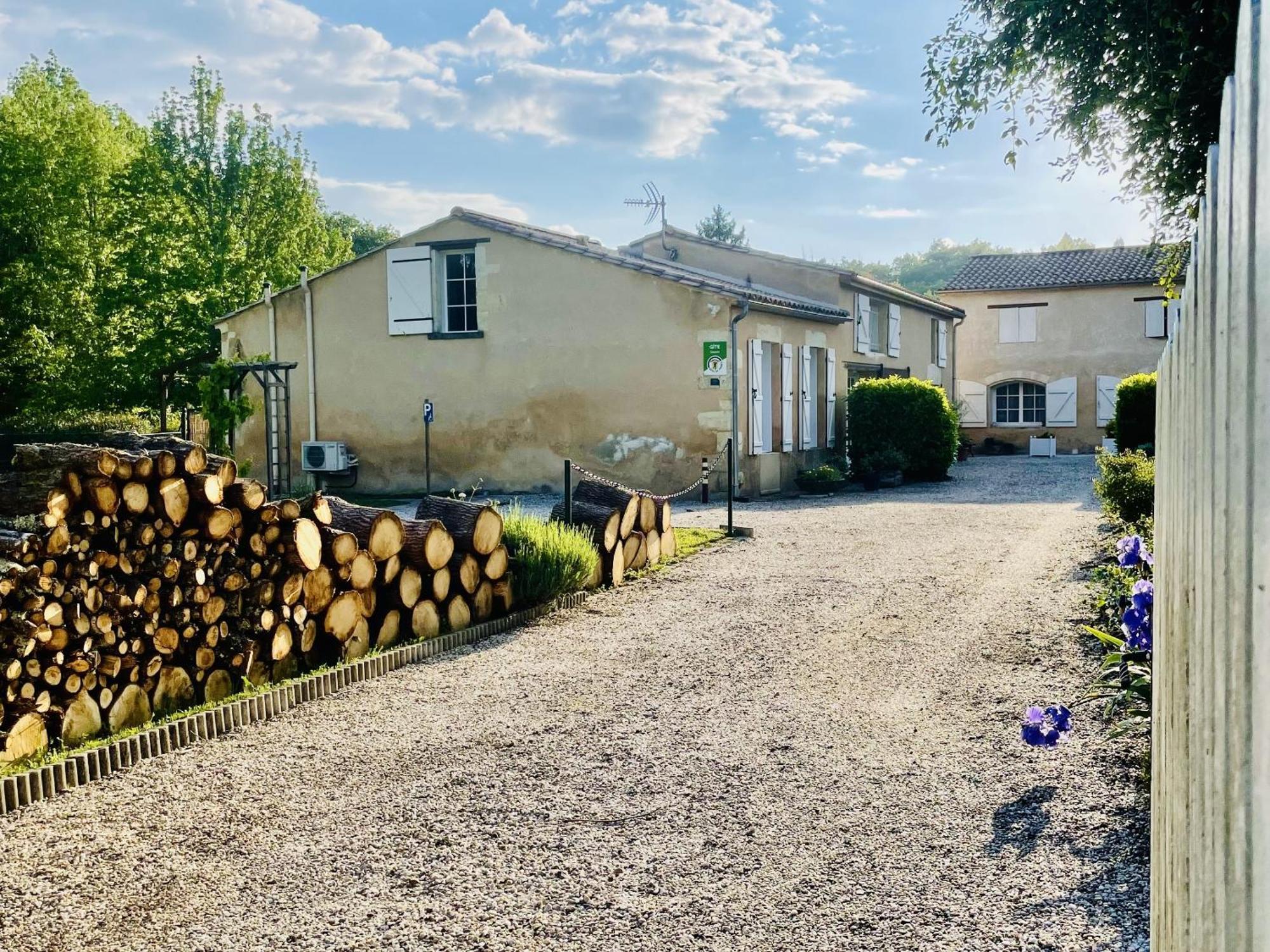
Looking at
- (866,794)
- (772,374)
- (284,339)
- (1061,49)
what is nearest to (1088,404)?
(772,374)

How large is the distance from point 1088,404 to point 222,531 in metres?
28.6

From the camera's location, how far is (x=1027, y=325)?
31.2 metres

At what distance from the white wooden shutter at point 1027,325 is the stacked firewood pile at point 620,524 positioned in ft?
76.4

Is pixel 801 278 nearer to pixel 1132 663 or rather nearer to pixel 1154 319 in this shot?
pixel 1154 319

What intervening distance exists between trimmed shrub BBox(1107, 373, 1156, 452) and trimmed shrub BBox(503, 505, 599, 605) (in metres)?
Result: 13.4

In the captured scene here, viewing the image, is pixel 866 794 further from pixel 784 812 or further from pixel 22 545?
pixel 22 545

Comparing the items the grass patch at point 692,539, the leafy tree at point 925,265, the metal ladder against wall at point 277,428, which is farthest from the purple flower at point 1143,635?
the leafy tree at point 925,265

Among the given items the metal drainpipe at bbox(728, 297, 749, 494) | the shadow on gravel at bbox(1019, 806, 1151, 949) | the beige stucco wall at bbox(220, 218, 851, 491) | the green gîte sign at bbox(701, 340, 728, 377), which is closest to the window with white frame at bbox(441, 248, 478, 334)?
the beige stucco wall at bbox(220, 218, 851, 491)

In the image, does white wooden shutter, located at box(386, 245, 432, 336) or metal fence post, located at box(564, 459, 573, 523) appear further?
white wooden shutter, located at box(386, 245, 432, 336)

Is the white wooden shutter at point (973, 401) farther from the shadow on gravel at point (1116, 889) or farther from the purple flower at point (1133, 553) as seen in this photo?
the shadow on gravel at point (1116, 889)

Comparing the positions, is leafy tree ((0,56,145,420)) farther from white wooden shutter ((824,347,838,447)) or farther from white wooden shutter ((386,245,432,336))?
white wooden shutter ((824,347,838,447))

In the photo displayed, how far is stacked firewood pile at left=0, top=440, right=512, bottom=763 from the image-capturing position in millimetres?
4668

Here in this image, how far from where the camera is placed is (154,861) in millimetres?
3779

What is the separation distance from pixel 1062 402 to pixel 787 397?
48.2 ft
